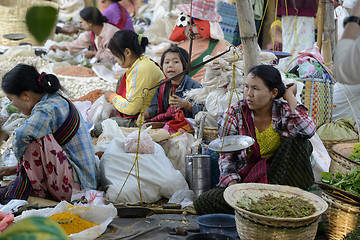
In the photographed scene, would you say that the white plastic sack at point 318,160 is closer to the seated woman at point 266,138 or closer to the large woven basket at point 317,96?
the seated woman at point 266,138

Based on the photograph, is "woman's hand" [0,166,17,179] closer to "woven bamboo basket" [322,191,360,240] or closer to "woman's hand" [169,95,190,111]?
"woman's hand" [169,95,190,111]

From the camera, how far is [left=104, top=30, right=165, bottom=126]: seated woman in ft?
13.3

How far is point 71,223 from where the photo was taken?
8.02 feet

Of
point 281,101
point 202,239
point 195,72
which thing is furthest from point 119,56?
point 202,239

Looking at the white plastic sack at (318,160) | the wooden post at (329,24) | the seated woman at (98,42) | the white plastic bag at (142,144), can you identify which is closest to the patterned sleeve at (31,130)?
the white plastic bag at (142,144)

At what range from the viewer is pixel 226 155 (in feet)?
9.76

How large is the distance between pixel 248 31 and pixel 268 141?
0.76 metres

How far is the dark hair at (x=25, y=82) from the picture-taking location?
2.95 metres

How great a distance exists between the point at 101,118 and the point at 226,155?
191cm

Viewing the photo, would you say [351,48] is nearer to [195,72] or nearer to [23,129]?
[23,129]

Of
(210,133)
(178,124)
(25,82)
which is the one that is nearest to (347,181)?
(210,133)

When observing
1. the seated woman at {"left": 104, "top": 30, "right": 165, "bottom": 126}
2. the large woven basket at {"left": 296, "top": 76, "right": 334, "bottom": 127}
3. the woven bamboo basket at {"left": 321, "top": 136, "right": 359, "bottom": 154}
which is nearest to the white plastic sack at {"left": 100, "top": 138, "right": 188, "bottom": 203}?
the seated woman at {"left": 104, "top": 30, "right": 165, "bottom": 126}

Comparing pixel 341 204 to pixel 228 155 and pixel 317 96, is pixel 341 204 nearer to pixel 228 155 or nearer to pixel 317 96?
pixel 228 155

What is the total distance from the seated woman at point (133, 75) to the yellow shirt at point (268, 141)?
1399mm
